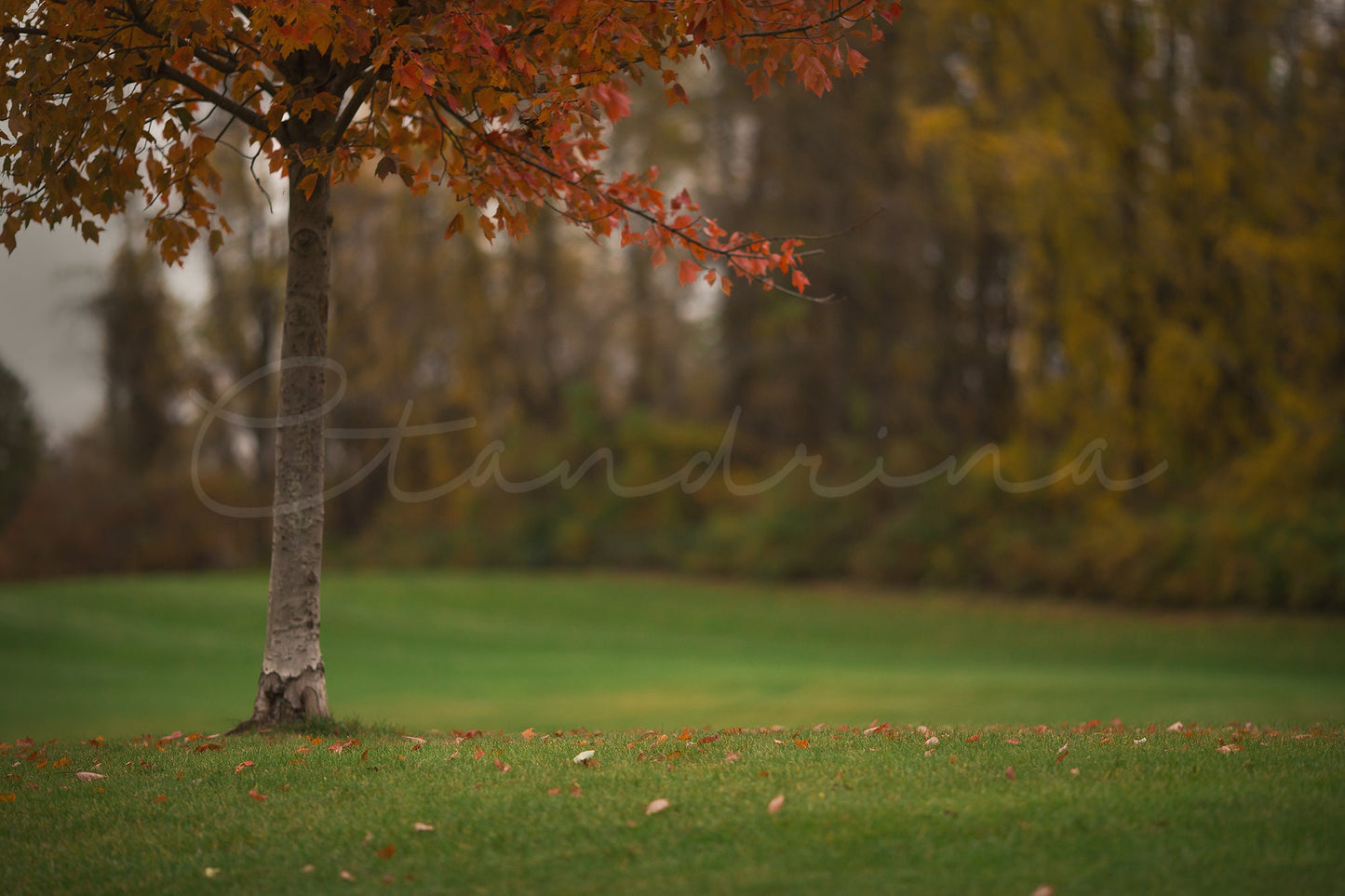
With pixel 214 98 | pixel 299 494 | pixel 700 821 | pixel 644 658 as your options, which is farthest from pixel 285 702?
pixel 644 658

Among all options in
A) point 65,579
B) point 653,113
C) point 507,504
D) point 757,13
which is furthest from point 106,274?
point 757,13

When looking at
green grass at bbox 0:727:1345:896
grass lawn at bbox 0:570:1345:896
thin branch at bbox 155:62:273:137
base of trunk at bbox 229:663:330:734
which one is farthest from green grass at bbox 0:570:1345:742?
thin branch at bbox 155:62:273:137

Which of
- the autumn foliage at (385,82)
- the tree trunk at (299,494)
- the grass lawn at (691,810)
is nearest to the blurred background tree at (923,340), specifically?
the autumn foliage at (385,82)

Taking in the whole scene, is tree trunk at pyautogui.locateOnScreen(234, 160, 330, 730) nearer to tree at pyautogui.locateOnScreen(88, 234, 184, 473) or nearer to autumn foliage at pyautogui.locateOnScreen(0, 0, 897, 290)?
autumn foliage at pyautogui.locateOnScreen(0, 0, 897, 290)

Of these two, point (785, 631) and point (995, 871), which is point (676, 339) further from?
point (995, 871)

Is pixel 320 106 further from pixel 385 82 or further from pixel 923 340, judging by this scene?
pixel 923 340

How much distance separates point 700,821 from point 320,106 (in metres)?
4.12

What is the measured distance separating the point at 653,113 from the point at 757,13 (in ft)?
92.7

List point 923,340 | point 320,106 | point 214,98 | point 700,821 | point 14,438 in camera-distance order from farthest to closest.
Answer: point 923,340, point 14,438, point 214,98, point 320,106, point 700,821

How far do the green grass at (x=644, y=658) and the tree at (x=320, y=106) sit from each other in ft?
19.2

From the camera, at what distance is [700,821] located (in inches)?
192

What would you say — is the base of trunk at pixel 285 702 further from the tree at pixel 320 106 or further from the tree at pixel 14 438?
the tree at pixel 14 438

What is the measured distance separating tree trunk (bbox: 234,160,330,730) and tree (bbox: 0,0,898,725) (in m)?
0.01

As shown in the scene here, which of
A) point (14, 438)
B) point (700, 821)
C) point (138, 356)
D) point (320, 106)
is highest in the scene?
point (138, 356)
